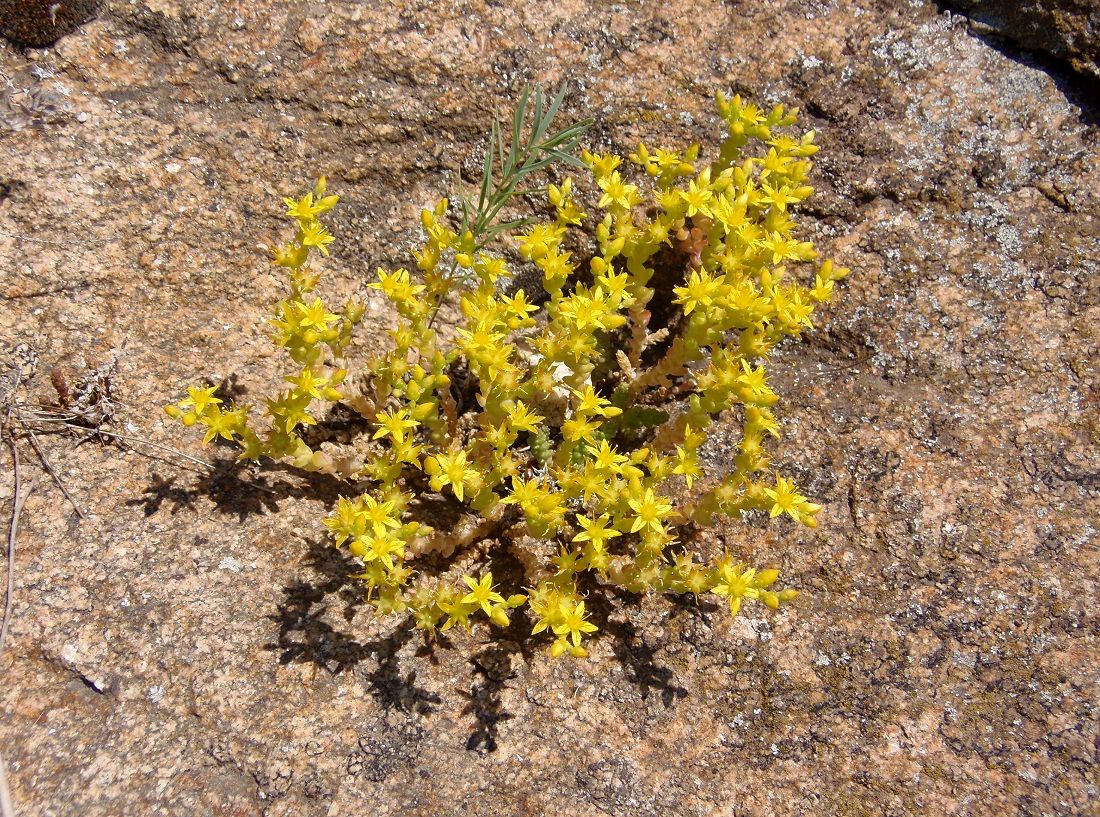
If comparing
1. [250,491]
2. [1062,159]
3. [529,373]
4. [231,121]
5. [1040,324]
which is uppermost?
[1062,159]

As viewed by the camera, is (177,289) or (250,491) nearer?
(250,491)

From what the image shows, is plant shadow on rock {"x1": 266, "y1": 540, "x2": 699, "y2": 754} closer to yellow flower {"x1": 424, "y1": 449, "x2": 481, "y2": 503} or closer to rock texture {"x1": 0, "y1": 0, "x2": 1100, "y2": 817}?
rock texture {"x1": 0, "y1": 0, "x2": 1100, "y2": 817}

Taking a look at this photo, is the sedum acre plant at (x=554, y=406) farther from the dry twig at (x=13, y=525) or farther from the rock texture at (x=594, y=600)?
the dry twig at (x=13, y=525)

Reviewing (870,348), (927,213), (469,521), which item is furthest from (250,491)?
(927,213)

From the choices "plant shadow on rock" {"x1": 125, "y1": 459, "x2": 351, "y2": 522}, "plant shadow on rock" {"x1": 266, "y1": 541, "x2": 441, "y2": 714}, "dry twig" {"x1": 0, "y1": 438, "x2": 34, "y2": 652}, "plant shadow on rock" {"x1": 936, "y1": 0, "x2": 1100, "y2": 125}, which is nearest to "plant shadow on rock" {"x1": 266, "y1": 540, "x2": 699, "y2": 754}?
"plant shadow on rock" {"x1": 266, "y1": 541, "x2": 441, "y2": 714}

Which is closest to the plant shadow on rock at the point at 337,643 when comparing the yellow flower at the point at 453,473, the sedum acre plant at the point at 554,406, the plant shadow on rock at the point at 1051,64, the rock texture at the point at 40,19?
the sedum acre plant at the point at 554,406

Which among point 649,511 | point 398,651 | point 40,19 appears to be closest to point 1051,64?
point 649,511

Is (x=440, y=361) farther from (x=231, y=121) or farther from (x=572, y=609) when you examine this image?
(x=231, y=121)
